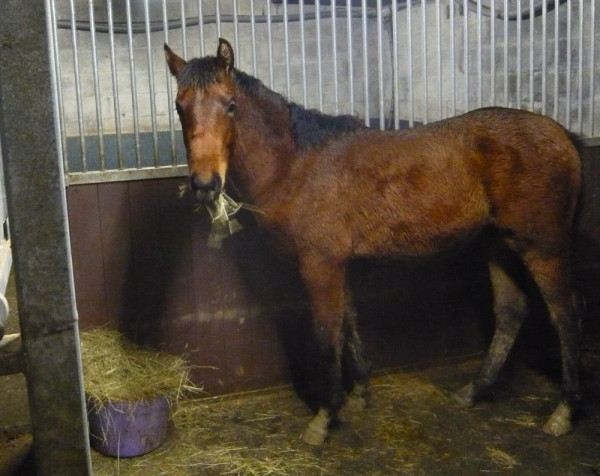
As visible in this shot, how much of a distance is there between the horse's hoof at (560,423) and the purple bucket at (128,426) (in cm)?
179

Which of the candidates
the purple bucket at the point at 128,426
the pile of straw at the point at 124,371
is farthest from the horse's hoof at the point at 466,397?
the purple bucket at the point at 128,426

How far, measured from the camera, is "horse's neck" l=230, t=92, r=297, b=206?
120 inches

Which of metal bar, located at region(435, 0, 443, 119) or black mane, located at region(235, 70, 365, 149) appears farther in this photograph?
metal bar, located at region(435, 0, 443, 119)

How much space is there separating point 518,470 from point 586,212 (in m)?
1.97

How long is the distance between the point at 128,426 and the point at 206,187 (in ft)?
3.76

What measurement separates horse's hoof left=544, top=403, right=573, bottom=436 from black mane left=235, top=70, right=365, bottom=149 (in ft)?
5.39

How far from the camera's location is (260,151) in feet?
10.1

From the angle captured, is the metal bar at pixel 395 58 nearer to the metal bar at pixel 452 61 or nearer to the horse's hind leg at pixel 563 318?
the metal bar at pixel 452 61

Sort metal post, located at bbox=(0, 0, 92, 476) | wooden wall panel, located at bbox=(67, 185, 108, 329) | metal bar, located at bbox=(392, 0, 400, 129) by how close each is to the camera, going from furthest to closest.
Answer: metal bar, located at bbox=(392, 0, 400, 129) < wooden wall panel, located at bbox=(67, 185, 108, 329) < metal post, located at bbox=(0, 0, 92, 476)

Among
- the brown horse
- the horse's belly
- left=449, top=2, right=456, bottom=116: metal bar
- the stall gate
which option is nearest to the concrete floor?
the brown horse

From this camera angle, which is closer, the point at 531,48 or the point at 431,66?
the point at 531,48

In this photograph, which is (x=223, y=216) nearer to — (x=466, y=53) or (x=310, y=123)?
(x=310, y=123)

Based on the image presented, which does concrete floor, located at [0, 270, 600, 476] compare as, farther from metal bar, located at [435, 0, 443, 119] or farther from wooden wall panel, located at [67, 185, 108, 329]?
metal bar, located at [435, 0, 443, 119]

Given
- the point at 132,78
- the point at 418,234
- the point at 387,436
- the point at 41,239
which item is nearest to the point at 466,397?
the point at 387,436
